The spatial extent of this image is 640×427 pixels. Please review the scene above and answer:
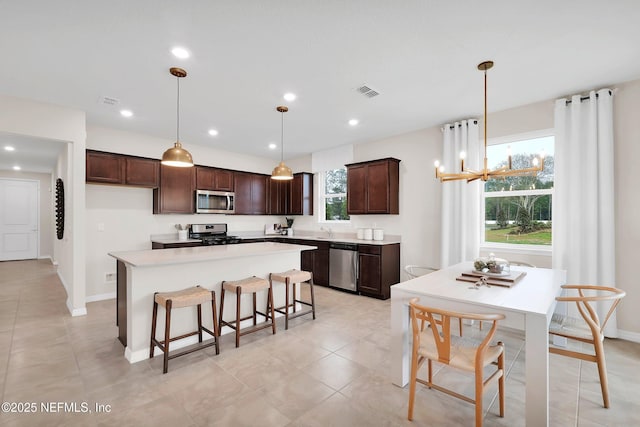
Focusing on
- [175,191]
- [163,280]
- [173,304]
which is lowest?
[173,304]

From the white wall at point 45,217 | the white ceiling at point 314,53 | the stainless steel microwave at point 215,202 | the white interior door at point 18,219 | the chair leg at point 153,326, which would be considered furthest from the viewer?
the white wall at point 45,217

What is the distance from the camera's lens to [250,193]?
20.6 feet

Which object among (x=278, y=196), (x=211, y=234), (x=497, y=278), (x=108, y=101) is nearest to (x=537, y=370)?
(x=497, y=278)

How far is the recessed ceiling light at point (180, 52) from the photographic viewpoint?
2.45m

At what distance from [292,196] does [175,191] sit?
251cm

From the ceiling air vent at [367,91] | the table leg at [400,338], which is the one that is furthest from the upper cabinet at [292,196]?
the table leg at [400,338]

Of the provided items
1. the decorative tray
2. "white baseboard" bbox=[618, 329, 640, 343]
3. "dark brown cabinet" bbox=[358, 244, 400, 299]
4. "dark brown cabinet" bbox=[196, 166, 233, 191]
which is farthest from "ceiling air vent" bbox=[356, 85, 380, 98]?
"white baseboard" bbox=[618, 329, 640, 343]

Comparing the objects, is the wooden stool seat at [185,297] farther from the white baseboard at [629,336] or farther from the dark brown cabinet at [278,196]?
the white baseboard at [629,336]

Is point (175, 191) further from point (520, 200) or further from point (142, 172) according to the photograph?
point (520, 200)

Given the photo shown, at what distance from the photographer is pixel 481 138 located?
13.3 feet

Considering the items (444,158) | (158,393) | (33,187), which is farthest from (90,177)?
(33,187)

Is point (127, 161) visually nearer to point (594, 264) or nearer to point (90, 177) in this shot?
point (90, 177)

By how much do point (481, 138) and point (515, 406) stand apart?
3310 millimetres

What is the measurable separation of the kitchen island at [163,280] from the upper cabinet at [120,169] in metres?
2.01
